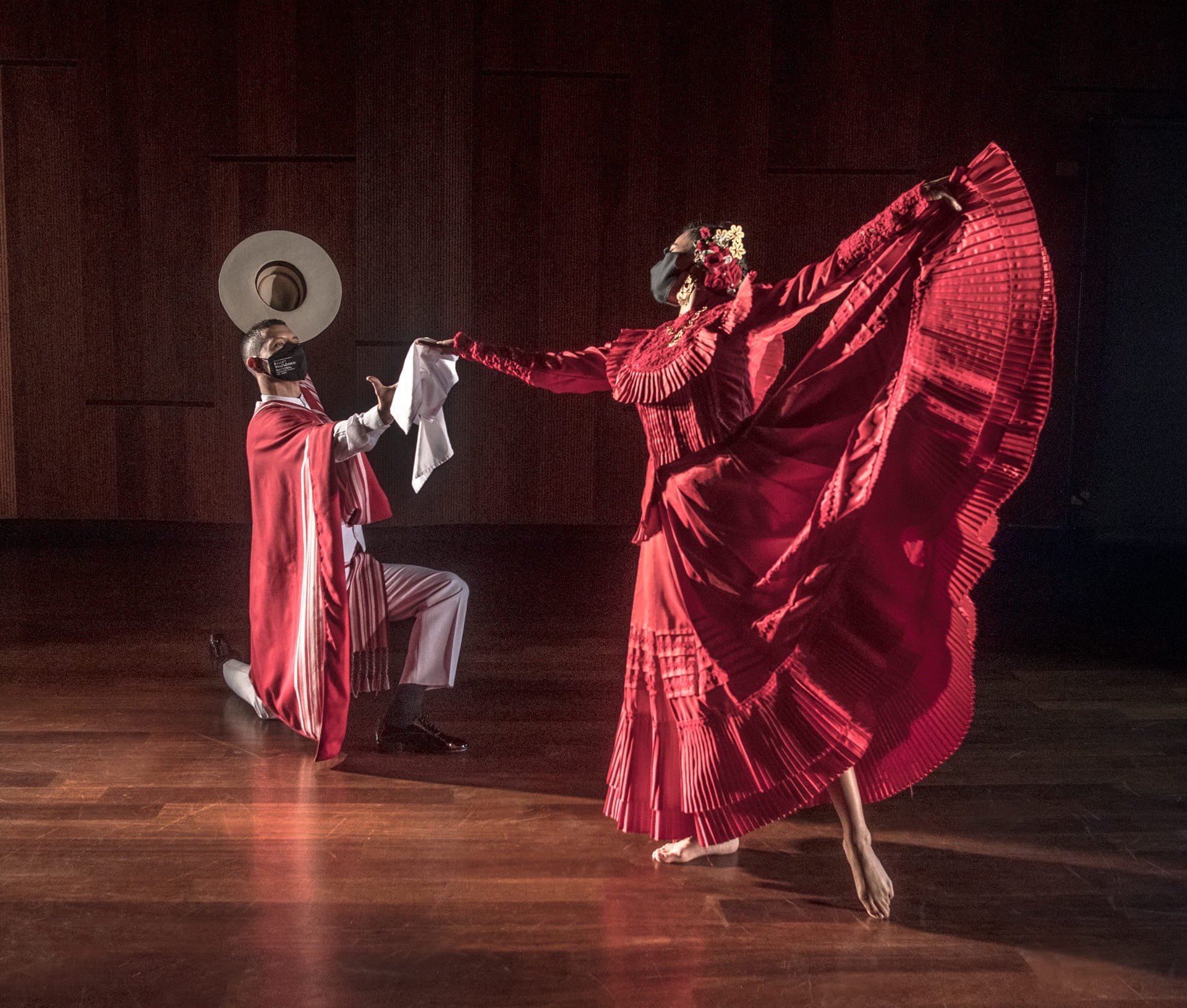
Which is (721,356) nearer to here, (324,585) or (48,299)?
(324,585)

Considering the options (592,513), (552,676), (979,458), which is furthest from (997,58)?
(979,458)

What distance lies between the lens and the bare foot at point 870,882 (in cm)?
198

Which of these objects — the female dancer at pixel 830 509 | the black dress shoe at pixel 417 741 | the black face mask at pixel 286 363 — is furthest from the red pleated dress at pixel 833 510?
the black face mask at pixel 286 363

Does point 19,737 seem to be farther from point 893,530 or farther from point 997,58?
point 997,58

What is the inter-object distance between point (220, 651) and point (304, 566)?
841mm

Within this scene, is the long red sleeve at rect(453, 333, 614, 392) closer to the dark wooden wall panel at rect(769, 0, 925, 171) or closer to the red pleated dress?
the red pleated dress

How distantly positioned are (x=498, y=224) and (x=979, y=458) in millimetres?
4194

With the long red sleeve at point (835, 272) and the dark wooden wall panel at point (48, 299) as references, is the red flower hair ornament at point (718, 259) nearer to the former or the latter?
the long red sleeve at point (835, 272)

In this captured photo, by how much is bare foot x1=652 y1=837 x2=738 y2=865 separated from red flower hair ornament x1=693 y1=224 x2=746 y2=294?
3.74 ft

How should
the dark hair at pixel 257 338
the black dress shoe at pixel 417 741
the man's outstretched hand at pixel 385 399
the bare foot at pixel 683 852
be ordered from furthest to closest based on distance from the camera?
the dark hair at pixel 257 338 → the black dress shoe at pixel 417 741 → the man's outstretched hand at pixel 385 399 → the bare foot at pixel 683 852

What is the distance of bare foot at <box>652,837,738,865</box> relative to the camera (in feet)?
7.23

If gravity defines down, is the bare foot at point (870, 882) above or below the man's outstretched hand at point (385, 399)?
below

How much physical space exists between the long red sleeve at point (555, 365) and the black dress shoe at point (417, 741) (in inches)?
39.0

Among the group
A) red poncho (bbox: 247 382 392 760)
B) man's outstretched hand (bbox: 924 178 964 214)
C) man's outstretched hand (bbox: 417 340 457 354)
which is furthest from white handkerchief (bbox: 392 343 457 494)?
man's outstretched hand (bbox: 924 178 964 214)
